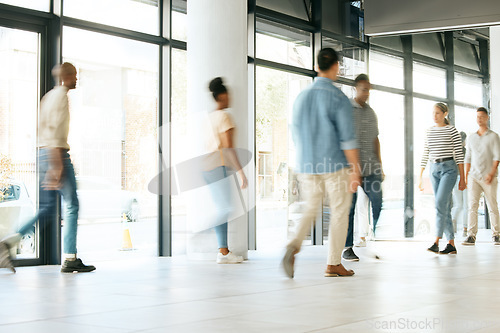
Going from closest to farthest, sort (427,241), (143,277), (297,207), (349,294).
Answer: (349,294), (143,277), (297,207), (427,241)

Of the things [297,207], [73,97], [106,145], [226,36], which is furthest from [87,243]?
[297,207]

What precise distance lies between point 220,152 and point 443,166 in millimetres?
2624

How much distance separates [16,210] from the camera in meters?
6.49

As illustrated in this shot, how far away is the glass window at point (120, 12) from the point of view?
22.9 feet

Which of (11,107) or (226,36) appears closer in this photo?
(11,107)

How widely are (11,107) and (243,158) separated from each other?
7.58 ft

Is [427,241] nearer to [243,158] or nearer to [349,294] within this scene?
[243,158]

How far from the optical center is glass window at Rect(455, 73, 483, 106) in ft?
34.1

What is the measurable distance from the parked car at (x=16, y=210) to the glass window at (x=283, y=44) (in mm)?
3711

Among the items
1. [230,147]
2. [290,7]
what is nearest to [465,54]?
[290,7]

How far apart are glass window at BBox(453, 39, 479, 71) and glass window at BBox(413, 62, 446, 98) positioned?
0.33 m

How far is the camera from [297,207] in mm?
9750

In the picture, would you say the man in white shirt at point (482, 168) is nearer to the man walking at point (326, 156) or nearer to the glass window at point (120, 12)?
the glass window at point (120, 12)

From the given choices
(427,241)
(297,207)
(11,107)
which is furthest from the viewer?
(427,241)
